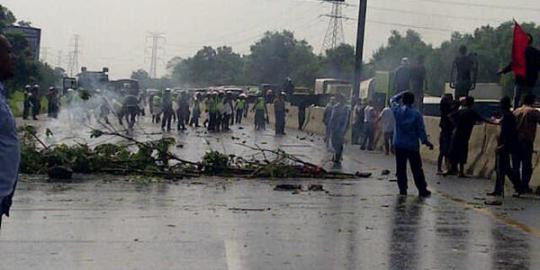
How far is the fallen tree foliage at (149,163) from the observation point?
765 inches

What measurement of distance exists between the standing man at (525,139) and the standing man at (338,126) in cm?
717

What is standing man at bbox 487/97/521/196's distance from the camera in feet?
54.5

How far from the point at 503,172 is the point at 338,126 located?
795cm

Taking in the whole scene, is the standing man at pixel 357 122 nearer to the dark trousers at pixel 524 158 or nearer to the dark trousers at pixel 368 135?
the dark trousers at pixel 368 135

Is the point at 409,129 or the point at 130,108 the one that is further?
the point at 130,108

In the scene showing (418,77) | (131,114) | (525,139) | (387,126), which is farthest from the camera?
(131,114)

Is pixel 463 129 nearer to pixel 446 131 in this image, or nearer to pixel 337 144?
pixel 446 131

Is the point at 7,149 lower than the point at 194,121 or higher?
higher

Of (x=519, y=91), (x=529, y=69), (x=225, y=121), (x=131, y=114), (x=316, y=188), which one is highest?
(x=529, y=69)

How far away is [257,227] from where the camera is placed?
12.4m

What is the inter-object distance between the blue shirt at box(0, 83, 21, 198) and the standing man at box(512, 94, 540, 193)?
37.3 ft

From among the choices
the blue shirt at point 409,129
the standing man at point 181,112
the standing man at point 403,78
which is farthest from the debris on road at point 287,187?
the standing man at point 181,112

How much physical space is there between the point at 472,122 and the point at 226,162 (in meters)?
5.02

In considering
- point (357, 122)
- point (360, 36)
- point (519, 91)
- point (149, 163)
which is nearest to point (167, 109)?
point (360, 36)
